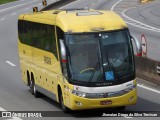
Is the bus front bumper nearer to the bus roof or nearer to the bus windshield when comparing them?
the bus windshield

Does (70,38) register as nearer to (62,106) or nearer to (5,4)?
(62,106)

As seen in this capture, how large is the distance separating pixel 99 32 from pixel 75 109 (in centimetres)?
219

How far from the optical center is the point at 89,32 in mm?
16781

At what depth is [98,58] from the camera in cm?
1664

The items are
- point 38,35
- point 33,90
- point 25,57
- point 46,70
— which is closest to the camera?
point 46,70

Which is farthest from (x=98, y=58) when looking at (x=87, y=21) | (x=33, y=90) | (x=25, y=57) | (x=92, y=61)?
(x=25, y=57)

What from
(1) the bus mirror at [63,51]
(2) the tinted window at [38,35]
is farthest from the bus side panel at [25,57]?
(1) the bus mirror at [63,51]

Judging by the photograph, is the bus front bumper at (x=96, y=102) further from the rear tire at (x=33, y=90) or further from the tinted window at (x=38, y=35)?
the rear tire at (x=33, y=90)

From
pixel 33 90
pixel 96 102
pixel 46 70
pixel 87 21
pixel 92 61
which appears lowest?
pixel 33 90

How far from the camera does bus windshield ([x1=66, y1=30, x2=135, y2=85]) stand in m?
16.6

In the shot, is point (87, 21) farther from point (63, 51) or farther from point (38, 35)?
point (38, 35)

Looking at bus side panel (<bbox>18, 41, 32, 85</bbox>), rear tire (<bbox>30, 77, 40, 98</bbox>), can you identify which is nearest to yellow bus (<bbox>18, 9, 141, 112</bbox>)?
rear tire (<bbox>30, 77, 40, 98</bbox>)

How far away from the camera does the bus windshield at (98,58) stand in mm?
16562

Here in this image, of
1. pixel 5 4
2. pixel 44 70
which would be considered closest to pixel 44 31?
pixel 44 70
